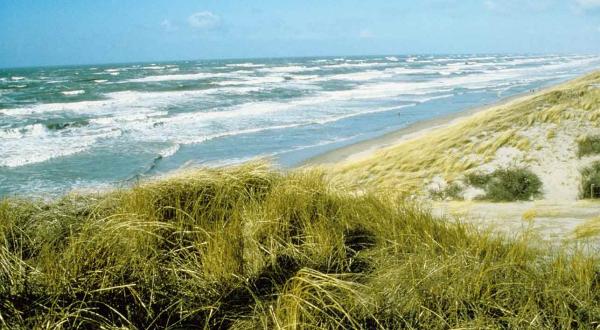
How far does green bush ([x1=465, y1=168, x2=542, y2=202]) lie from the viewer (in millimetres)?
5234

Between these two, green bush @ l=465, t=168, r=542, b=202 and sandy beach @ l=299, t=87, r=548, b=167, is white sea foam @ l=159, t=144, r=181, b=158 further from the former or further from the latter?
green bush @ l=465, t=168, r=542, b=202

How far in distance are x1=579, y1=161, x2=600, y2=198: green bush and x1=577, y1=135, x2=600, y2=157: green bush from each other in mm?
439

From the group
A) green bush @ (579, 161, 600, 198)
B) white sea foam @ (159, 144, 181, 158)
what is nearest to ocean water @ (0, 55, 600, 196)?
white sea foam @ (159, 144, 181, 158)

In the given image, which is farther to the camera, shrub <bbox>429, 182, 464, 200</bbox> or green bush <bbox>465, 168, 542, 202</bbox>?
shrub <bbox>429, 182, 464, 200</bbox>

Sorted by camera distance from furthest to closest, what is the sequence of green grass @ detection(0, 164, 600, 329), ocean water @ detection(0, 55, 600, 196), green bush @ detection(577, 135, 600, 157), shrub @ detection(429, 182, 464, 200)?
ocean water @ detection(0, 55, 600, 196) < green bush @ detection(577, 135, 600, 157) < shrub @ detection(429, 182, 464, 200) < green grass @ detection(0, 164, 600, 329)

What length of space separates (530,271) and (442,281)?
19.5 inches

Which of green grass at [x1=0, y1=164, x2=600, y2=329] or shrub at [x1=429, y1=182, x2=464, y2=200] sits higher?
green grass at [x1=0, y1=164, x2=600, y2=329]

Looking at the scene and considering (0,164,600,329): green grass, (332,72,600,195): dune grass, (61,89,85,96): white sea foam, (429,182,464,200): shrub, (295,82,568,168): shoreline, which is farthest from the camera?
(61,89,85,96): white sea foam

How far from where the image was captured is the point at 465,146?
24.1ft

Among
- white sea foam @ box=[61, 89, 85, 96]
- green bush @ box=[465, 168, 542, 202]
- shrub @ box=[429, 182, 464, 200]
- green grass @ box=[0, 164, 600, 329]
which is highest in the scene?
white sea foam @ box=[61, 89, 85, 96]

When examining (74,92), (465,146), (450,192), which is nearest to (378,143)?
(465,146)

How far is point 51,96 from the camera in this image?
91.7ft

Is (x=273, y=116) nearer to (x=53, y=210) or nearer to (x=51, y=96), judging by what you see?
(x=53, y=210)

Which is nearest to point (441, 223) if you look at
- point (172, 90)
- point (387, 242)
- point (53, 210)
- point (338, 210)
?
point (387, 242)
